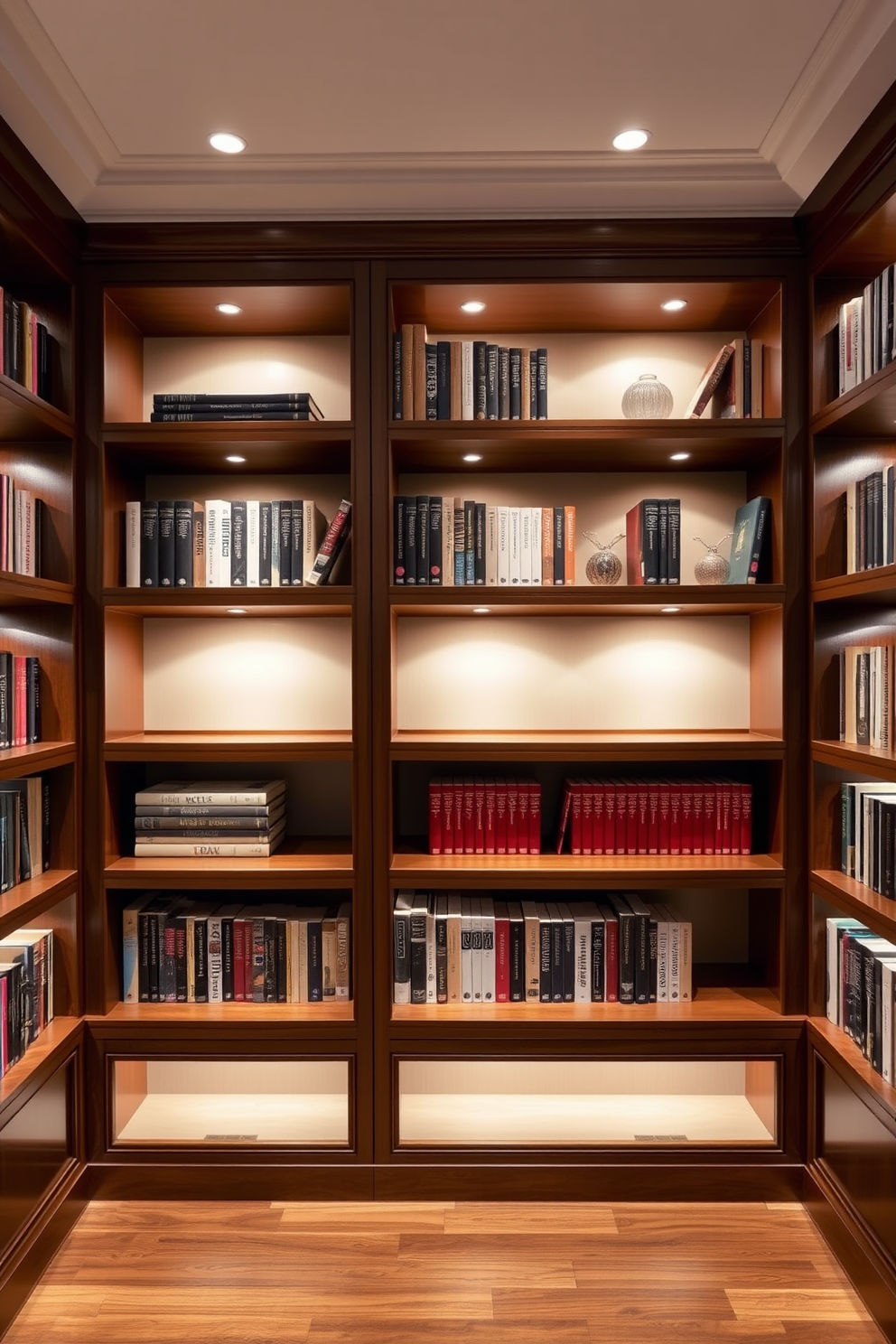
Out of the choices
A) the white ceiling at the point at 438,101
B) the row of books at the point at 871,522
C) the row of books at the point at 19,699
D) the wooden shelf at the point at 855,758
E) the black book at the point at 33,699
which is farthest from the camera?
the black book at the point at 33,699

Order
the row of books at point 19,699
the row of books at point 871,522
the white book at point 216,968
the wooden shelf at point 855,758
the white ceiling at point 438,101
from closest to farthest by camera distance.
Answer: the white ceiling at point 438,101
the wooden shelf at point 855,758
the row of books at point 871,522
the row of books at point 19,699
the white book at point 216,968

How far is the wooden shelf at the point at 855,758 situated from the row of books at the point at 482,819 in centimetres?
76

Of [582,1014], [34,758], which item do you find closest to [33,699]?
[34,758]

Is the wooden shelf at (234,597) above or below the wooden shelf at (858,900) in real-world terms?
above

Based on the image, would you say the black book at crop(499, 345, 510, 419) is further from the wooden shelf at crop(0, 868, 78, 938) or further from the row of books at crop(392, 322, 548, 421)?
the wooden shelf at crop(0, 868, 78, 938)

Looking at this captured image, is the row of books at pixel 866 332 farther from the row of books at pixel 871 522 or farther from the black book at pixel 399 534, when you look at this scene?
the black book at pixel 399 534

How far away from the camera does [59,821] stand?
7.85 ft

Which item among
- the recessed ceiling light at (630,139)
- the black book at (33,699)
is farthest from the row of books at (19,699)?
the recessed ceiling light at (630,139)

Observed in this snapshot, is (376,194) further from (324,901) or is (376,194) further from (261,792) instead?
(324,901)

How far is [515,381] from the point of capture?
2453 millimetres

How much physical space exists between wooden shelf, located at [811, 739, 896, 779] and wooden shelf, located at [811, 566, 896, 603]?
1.20ft

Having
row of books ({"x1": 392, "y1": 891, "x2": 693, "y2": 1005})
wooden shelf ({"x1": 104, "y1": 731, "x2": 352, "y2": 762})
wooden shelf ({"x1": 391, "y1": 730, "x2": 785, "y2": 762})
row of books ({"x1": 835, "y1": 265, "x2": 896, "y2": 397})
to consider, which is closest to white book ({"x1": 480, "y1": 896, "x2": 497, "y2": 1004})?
row of books ({"x1": 392, "y1": 891, "x2": 693, "y2": 1005})

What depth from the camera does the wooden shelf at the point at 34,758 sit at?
6.52 feet

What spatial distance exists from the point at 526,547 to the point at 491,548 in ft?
0.31
